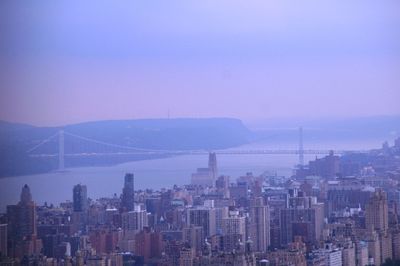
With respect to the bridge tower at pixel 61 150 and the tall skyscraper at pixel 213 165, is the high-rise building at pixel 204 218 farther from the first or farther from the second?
the bridge tower at pixel 61 150

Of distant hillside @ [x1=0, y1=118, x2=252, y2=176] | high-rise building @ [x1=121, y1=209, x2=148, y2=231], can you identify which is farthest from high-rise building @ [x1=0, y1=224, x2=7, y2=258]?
high-rise building @ [x1=121, y1=209, x2=148, y2=231]

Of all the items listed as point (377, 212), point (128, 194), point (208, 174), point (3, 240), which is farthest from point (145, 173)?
point (377, 212)

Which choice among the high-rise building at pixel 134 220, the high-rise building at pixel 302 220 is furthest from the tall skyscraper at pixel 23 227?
the high-rise building at pixel 302 220

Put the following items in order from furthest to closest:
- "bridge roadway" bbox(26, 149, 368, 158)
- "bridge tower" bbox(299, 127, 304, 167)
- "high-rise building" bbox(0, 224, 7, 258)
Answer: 1. "bridge tower" bbox(299, 127, 304, 167)
2. "bridge roadway" bbox(26, 149, 368, 158)
3. "high-rise building" bbox(0, 224, 7, 258)

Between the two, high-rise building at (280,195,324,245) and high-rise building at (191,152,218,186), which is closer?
high-rise building at (280,195,324,245)

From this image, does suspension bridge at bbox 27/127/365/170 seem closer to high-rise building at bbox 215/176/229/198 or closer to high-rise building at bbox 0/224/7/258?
high-rise building at bbox 215/176/229/198

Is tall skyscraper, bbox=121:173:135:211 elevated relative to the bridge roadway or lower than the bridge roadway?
lower

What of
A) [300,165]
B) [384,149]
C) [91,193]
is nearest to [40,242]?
[91,193]
